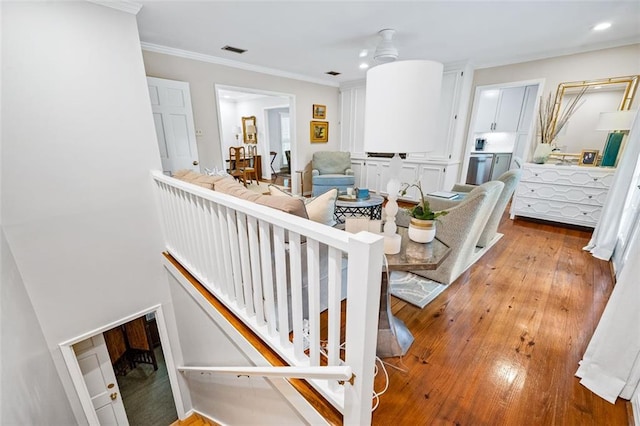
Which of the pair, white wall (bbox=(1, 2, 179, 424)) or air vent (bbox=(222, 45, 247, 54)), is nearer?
Result: white wall (bbox=(1, 2, 179, 424))

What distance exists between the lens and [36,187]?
6.15 ft

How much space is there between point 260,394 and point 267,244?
0.97 meters

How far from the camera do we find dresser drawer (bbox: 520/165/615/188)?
315 cm

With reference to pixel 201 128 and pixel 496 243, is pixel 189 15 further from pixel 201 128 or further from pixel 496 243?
pixel 496 243

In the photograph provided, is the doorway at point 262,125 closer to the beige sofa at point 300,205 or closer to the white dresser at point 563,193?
the white dresser at point 563,193

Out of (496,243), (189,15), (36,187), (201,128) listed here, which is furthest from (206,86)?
(496,243)

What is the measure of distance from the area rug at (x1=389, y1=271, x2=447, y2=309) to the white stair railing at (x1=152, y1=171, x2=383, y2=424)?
0.69 m

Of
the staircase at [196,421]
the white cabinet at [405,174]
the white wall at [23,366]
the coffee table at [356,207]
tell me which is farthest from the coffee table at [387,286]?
the white cabinet at [405,174]

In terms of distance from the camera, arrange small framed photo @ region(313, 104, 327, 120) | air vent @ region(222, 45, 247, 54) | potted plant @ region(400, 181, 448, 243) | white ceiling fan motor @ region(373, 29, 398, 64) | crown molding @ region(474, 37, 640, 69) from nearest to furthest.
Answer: potted plant @ region(400, 181, 448, 243), white ceiling fan motor @ region(373, 29, 398, 64), crown molding @ region(474, 37, 640, 69), air vent @ region(222, 45, 247, 54), small framed photo @ region(313, 104, 327, 120)

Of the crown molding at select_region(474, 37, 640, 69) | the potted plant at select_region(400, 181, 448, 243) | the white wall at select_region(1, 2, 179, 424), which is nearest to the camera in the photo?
the potted plant at select_region(400, 181, 448, 243)

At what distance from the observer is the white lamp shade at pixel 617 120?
9.47 feet

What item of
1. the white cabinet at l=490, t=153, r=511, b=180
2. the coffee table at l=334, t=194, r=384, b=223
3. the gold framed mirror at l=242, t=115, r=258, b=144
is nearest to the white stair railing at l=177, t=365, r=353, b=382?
the coffee table at l=334, t=194, r=384, b=223

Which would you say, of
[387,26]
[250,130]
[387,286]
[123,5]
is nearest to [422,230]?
[387,286]

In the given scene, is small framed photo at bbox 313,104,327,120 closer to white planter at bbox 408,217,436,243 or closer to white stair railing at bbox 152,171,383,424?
white stair railing at bbox 152,171,383,424
